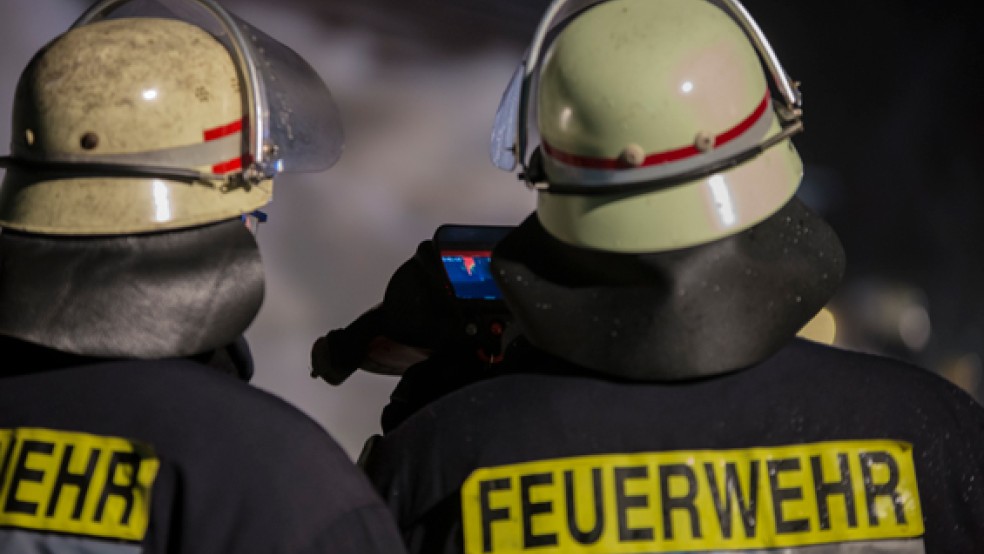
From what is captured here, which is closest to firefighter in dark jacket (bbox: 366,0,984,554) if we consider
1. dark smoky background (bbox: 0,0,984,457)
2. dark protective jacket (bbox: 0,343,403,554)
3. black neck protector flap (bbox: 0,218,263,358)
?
dark protective jacket (bbox: 0,343,403,554)

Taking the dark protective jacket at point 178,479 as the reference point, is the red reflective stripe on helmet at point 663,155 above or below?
above

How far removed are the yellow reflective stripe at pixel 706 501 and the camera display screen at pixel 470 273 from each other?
744 mm

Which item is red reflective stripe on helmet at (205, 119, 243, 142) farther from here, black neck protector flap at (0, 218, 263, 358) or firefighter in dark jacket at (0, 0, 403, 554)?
black neck protector flap at (0, 218, 263, 358)

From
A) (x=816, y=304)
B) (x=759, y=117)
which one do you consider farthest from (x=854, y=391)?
(x=759, y=117)

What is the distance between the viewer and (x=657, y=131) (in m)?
1.48

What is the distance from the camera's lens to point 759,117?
1.57 meters

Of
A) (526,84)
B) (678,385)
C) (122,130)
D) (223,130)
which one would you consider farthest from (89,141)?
(678,385)

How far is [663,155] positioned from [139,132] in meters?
0.71

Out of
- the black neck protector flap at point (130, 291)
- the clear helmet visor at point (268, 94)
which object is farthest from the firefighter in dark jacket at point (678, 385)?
the clear helmet visor at point (268, 94)

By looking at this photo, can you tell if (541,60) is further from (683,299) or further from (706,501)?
(706,501)

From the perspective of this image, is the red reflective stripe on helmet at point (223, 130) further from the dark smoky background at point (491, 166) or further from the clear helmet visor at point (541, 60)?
the dark smoky background at point (491, 166)

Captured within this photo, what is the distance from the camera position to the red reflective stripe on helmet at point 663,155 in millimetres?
1498

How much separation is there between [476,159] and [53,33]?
136 cm

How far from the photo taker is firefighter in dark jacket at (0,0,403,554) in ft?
4.69
